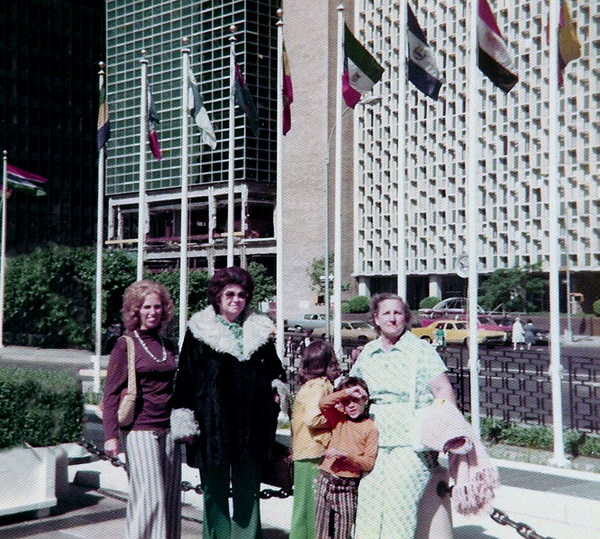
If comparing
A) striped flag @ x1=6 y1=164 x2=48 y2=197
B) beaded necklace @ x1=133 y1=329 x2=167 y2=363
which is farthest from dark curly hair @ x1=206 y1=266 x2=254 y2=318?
striped flag @ x1=6 y1=164 x2=48 y2=197

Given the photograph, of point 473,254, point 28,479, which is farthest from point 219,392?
point 473,254

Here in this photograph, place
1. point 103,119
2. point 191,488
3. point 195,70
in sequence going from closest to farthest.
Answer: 1. point 191,488
2. point 103,119
3. point 195,70

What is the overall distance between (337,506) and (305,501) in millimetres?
357

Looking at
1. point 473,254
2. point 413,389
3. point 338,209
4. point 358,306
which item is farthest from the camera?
point 358,306

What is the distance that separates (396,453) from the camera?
456 centimetres

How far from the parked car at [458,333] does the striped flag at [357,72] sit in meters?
25.3

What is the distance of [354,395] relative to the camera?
480cm

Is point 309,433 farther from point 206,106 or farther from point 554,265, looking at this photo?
point 206,106

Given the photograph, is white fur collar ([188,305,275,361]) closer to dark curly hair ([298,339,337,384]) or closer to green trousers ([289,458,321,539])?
dark curly hair ([298,339,337,384])

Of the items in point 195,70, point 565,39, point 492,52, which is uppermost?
point 195,70

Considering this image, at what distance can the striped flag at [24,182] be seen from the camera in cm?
1473

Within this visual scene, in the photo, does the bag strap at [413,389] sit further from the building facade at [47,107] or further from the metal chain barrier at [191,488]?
the building facade at [47,107]

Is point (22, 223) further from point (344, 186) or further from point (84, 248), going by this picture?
point (344, 186)

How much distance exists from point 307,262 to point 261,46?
19.2 m
